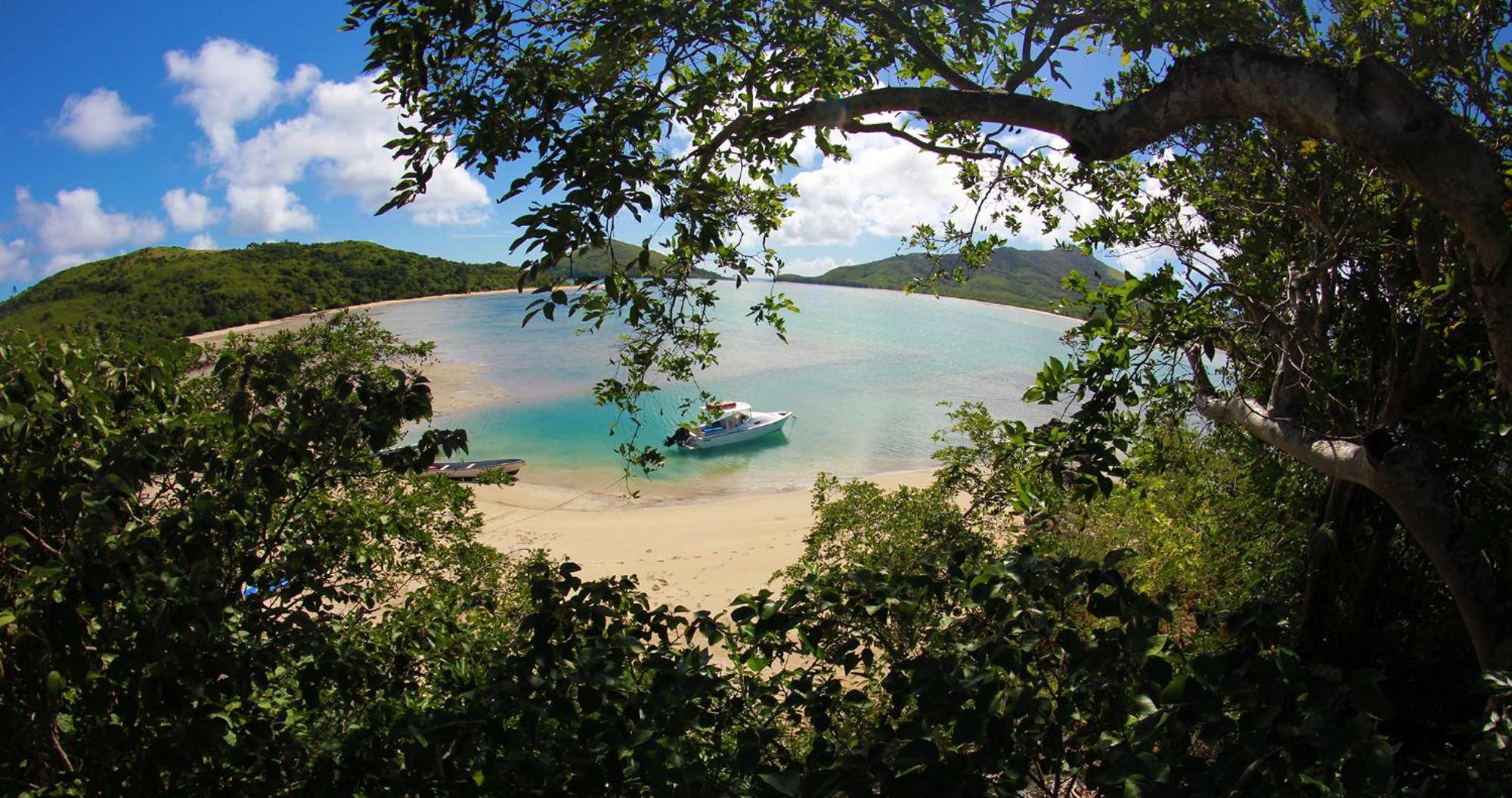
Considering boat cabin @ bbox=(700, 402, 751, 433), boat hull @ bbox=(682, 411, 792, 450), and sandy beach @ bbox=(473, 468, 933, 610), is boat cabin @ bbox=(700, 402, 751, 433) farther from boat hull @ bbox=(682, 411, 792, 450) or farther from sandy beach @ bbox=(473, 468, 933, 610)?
sandy beach @ bbox=(473, 468, 933, 610)

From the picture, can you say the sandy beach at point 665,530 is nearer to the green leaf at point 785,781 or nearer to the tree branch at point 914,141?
the tree branch at point 914,141

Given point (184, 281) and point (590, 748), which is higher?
point (184, 281)

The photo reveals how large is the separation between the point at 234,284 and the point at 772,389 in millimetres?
46569

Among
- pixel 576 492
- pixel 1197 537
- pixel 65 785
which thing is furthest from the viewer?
pixel 576 492

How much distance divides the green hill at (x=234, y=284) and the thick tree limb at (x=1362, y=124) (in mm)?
37372

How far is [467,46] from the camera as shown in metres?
3.15

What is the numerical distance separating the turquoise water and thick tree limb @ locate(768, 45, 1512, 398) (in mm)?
2430

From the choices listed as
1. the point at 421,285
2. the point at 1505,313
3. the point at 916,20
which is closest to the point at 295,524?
the point at 916,20

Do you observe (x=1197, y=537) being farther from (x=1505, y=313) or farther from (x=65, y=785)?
(x=65, y=785)

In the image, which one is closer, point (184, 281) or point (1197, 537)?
point (1197, 537)

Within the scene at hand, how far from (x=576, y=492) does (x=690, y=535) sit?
582cm

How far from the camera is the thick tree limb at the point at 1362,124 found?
2234 millimetres

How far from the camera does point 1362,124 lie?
7.45 feet

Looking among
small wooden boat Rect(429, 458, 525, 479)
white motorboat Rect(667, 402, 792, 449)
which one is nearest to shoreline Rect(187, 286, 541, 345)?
small wooden boat Rect(429, 458, 525, 479)
